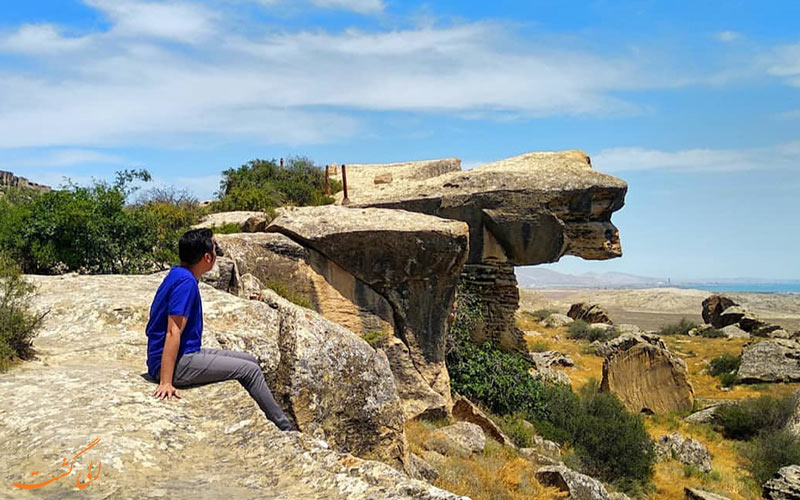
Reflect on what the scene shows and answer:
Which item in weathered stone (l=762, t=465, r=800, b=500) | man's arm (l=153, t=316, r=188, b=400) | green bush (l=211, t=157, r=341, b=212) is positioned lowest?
weathered stone (l=762, t=465, r=800, b=500)

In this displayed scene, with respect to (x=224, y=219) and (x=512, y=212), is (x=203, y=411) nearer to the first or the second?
(x=224, y=219)

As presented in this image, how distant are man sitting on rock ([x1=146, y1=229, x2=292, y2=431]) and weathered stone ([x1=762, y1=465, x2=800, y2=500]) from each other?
11.4 m

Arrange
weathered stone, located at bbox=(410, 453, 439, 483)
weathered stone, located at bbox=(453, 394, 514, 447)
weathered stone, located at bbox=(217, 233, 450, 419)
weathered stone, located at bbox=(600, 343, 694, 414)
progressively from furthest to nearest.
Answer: weathered stone, located at bbox=(600, 343, 694, 414) < weathered stone, located at bbox=(453, 394, 514, 447) < weathered stone, located at bbox=(217, 233, 450, 419) < weathered stone, located at bbox=(410, 453, 439, 483)

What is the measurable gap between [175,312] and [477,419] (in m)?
9.28

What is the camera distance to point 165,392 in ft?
14.1

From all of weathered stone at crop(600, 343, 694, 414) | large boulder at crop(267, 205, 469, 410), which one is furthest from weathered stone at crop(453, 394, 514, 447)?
weathered stone at crop(600, 343, 694, 414)

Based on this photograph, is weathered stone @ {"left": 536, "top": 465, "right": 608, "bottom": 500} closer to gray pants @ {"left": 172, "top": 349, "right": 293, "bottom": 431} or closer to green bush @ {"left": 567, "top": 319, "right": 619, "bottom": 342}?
gray pants @ {"left": 172, "top": 349, "right": 293, "bottom": 431}

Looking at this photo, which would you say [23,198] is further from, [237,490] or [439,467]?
[237,490]

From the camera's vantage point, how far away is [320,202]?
19.6 m

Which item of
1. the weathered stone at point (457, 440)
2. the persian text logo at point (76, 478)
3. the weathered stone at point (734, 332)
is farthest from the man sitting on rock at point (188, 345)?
the weathered stone at point (734, 332)

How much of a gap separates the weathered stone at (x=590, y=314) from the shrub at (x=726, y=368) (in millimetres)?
10757

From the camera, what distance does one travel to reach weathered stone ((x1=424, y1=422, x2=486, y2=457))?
10242 mm

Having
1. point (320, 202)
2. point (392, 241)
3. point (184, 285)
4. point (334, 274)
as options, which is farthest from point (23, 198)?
point (184, 285)

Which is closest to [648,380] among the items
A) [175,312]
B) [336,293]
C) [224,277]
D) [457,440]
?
[457,440]
